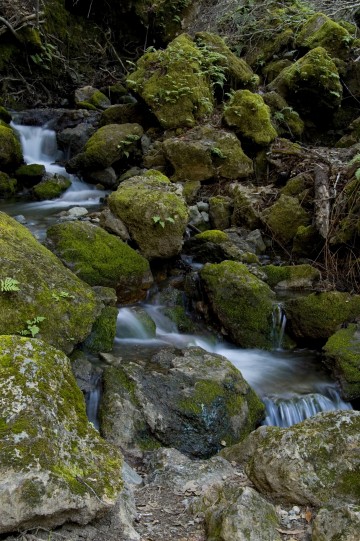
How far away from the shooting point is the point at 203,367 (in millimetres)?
5488

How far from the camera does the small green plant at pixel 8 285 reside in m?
4.48

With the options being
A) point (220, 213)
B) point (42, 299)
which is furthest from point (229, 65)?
point (42, 299)

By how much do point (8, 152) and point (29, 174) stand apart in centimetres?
73

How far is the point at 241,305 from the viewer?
275 inches

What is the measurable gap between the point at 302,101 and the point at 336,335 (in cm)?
1037

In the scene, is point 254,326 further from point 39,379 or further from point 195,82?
point 195,82

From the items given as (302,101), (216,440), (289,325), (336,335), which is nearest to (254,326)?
(289,325)

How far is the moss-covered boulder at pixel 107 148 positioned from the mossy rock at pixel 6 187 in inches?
69.2

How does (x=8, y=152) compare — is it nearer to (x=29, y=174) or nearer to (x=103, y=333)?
(x=29, y=174)

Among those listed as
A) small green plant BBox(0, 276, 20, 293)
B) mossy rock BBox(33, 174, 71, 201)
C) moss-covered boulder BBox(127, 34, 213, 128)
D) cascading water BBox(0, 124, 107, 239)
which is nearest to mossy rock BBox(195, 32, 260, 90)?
moss-covered boulder BBox(127, 34, 213, 128)

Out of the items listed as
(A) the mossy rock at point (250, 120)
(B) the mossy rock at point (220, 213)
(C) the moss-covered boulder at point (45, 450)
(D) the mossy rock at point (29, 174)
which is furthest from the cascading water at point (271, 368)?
(D) the mossy rock at point (29, 174)

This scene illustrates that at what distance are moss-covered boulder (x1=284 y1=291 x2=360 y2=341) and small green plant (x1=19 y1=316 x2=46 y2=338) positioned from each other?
387cm

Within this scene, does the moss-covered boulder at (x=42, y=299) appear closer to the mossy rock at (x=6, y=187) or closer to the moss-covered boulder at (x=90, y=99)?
the mossy rock at (x=6, y=187)

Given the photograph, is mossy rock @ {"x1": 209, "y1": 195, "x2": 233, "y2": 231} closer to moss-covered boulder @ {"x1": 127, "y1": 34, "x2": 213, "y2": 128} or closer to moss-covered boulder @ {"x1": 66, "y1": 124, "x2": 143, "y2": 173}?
moss-covered boulder @ {"x1": 127, "y1": 34, "x2": 213, "y2": 128}
